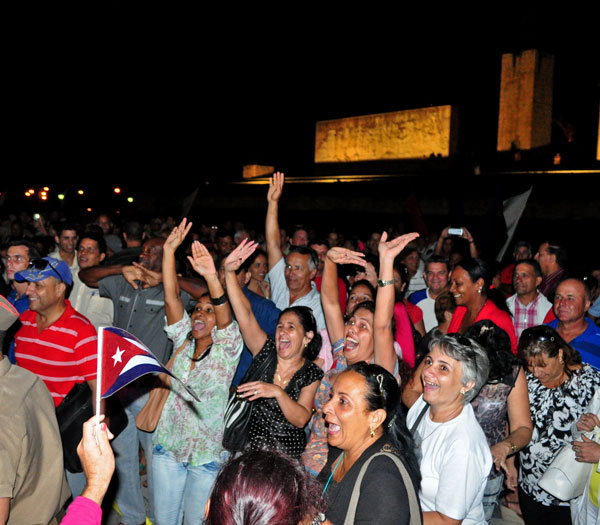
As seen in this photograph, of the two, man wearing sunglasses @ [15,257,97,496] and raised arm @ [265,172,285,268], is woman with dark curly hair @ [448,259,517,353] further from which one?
man wearing sunglasses @ [15,257,97,496]

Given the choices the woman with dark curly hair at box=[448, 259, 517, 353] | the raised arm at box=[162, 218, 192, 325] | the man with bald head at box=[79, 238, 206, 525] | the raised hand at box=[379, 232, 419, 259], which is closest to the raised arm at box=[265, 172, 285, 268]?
the man with bald head at box=[79, 238, 206, 525]

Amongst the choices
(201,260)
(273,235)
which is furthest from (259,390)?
(273,235)

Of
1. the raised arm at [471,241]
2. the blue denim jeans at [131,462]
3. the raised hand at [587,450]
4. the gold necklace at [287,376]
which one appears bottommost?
the blue denim jeans at [131,462]

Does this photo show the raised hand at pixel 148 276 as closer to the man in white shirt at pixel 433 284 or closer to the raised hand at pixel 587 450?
the man in white shirt at pixel 433 284

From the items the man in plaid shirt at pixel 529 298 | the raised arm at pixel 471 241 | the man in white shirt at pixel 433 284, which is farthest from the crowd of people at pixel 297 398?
the raised arm at pixel 471 241

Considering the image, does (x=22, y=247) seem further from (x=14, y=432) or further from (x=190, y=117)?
(x=190, y=117)

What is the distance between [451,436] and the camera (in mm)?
2654

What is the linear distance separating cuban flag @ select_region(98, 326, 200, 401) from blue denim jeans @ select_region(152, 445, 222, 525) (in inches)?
60.0

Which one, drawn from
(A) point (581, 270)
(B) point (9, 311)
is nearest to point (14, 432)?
(B) point (9, 311)

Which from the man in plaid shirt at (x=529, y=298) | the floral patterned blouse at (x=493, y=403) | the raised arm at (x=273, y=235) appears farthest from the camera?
the man in plaid shirt at (x=529, y=298)

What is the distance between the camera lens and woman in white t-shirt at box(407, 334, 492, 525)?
2494 millimetres

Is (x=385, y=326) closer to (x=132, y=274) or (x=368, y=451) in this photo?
(x=368, y=451)

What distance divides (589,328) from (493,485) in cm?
205

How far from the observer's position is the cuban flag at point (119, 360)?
207cm
